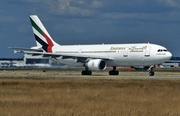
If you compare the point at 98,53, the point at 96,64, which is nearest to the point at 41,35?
the point at 98,53

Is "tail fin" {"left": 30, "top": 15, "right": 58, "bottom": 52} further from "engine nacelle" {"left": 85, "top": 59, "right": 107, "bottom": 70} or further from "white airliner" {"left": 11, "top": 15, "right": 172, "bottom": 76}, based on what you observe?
"engine nacelle" {"left": 85, "top": 59, "right": 107, "bottom": 70}

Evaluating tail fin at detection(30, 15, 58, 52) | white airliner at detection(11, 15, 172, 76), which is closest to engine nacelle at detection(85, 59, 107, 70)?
white airliner at detection(11, 15, 172, 76)

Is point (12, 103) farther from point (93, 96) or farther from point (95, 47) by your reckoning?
point (95, 47)

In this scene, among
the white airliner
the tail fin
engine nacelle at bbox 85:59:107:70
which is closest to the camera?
the white airliner

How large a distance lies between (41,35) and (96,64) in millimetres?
15407

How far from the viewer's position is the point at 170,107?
69.8 ft

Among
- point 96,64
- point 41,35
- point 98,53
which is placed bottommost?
point 96,64

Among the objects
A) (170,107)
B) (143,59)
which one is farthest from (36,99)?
(143,59)

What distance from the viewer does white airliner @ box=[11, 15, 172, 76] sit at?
6138 centimetres

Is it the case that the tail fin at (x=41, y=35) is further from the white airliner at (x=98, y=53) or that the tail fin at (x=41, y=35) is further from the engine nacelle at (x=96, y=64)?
the engine nacelle at (x=96, y=64)

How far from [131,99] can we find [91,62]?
39.0m

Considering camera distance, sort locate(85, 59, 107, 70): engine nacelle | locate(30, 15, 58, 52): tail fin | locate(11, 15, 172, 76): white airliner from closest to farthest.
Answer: locate(11, 15, 172, 76): white airliner
locate(85, 59, 107, 70): engine nacelle
locate(30, 15, 58, 52): tail fin

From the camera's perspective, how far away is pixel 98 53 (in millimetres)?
67375

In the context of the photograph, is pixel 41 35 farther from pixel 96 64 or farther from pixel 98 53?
pixel 96 64
